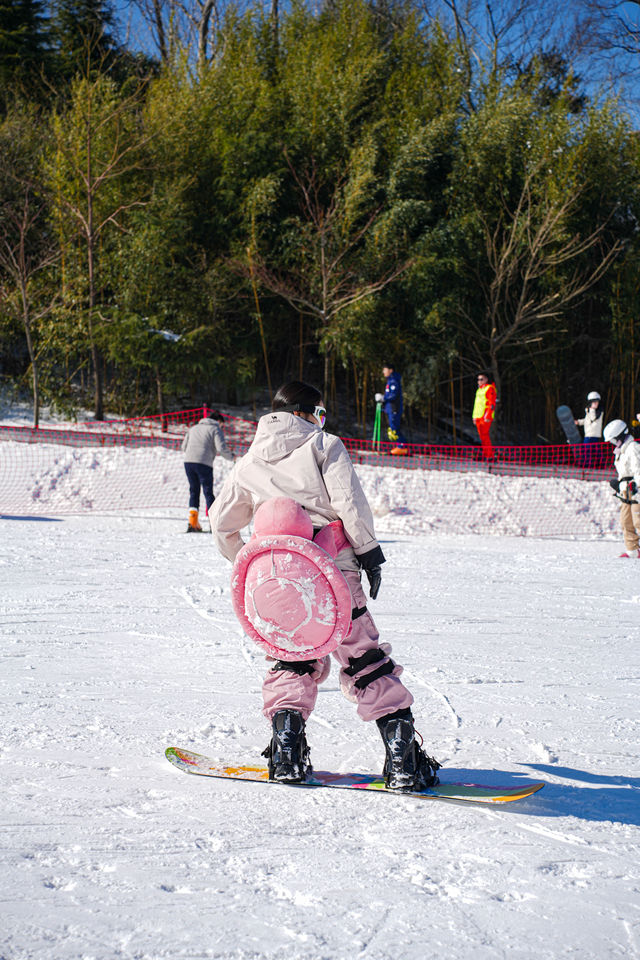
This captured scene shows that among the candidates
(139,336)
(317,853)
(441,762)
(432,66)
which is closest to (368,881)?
(317,853)

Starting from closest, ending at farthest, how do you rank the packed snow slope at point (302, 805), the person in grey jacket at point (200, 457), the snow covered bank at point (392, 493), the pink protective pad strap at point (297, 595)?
1. the packed snow slope at point (302, 805)
2. the pink protective pad strap at point (297, 595)
3. the person in grey jacket at point (200, 457)
4. the snow covered bank at point (392, 493)

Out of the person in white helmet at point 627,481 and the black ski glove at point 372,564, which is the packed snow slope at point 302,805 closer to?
the black ski glove at point 372,564

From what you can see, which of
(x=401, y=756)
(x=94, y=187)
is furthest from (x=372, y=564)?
(x=94, y=187)

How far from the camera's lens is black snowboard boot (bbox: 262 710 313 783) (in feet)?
7.52

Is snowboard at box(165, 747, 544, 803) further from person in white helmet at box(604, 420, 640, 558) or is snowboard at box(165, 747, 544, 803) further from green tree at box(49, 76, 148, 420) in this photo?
green tree at box(49, 76, 148, 420)

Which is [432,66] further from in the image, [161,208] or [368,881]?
[368,881]

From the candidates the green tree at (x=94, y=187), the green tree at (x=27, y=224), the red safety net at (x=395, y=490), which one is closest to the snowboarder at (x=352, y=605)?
the red safety net at (x=395, y=490)

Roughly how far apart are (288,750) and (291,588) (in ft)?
1.58

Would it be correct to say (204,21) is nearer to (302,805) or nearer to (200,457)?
(200,457)

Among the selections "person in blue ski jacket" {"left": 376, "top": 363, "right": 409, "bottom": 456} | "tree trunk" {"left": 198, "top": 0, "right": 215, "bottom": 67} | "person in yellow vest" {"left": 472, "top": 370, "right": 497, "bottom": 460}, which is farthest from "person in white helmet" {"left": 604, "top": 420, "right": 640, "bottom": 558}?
"tree trunk" {"left": 198, "top": 0, "right": 215, "bottom": 67}

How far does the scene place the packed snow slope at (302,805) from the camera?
1.58 meters

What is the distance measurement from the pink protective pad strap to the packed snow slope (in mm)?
440

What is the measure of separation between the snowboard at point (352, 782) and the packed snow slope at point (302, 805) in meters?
0.03

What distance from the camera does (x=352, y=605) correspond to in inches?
89.5
